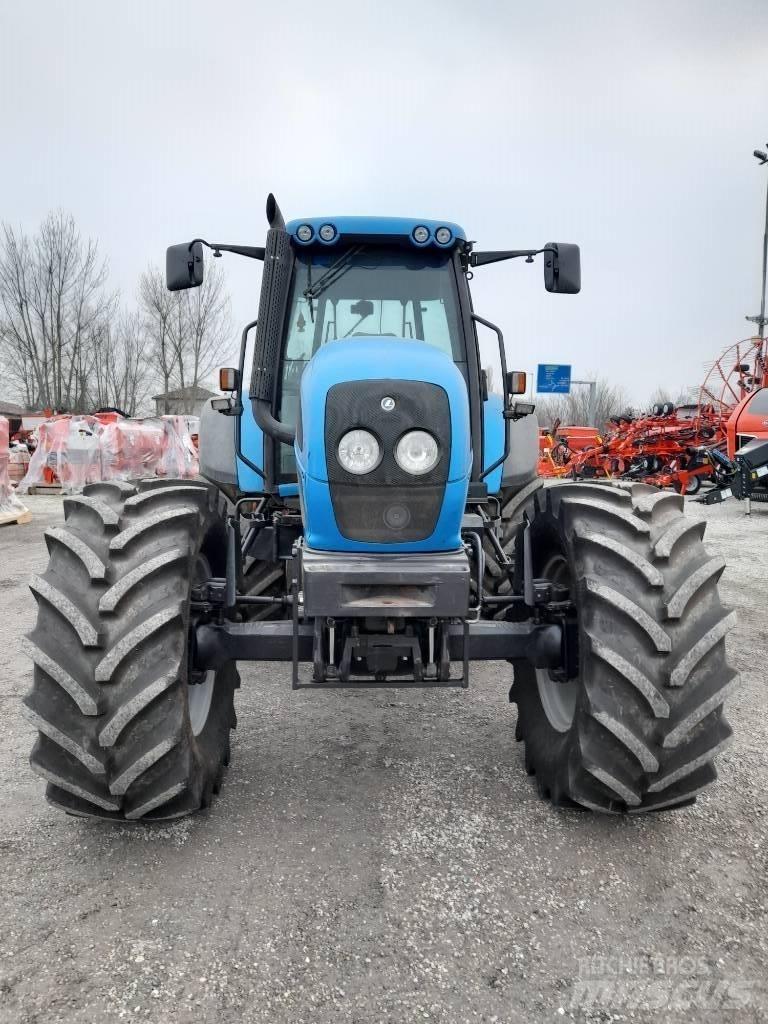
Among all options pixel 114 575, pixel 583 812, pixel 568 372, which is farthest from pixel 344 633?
pixel 568 372

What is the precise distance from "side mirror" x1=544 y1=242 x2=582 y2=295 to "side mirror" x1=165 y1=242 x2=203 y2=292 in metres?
1.63

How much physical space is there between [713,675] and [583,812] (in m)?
0.74

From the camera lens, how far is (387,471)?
94.8 inches

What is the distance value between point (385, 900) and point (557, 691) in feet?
3.75

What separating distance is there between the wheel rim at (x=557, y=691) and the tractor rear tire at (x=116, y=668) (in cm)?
136

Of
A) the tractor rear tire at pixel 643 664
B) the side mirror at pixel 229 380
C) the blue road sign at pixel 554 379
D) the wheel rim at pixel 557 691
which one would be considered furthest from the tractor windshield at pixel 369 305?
the blue road sign at pixel 554 379

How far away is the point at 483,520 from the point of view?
3477mm

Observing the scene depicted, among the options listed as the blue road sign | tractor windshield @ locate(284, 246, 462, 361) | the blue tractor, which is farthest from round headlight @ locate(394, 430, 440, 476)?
the blue road sign

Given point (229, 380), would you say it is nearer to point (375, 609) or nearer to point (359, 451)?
point (359, 451)

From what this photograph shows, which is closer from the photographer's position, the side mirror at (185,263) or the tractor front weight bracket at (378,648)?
the tractor front weight bracket at (378,648)

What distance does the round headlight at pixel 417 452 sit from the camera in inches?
94.2

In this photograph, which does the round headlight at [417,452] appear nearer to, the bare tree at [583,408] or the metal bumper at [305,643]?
the metal bumper at [305,643]

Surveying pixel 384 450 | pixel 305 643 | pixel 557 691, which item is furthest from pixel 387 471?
pixel 557 691

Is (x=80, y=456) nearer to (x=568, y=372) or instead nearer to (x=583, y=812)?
(x=583, y=812)
